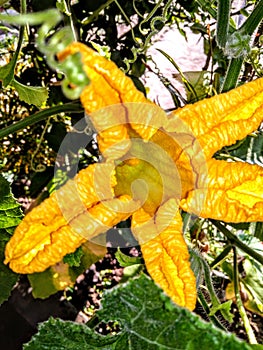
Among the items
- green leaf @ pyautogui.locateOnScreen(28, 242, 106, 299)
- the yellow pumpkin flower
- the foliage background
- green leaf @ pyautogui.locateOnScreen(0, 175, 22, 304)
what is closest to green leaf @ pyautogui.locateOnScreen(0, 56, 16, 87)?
the foliage background

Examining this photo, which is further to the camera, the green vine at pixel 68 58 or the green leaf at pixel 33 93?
the green leaf at pixel 33 93

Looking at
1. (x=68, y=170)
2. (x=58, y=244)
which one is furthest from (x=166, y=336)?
(x=68, y=170)

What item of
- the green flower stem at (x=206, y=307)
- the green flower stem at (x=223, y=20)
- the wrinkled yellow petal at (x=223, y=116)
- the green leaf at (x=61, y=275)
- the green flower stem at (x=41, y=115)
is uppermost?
the green flower stem at (x=223, y=20)

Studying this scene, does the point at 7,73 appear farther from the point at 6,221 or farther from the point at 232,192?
the point at 232,192

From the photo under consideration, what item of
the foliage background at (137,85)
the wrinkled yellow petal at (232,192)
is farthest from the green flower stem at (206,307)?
the wrinkled yellow petal at (232,192)

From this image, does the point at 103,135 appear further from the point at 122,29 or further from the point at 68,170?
the point at 122,29

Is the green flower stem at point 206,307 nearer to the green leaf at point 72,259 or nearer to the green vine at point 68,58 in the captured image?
the green leaf at point 72,259

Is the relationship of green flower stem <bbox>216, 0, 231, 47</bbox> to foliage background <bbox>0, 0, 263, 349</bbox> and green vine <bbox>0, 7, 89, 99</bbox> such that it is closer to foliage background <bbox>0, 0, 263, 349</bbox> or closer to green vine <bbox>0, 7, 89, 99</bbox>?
foliage background <bbox>0, 0, 263, 349</bbox>

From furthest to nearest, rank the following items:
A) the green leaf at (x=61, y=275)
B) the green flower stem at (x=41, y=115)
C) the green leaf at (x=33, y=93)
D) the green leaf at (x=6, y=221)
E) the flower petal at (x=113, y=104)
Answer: the green leaf at (x=61, y=275)
the green leaf at (x=33, y=93)
the green leaf at (x=6, y=221)
the green flower stem at (x=41, y=115)
the flower petal at (x=113, y=104)
